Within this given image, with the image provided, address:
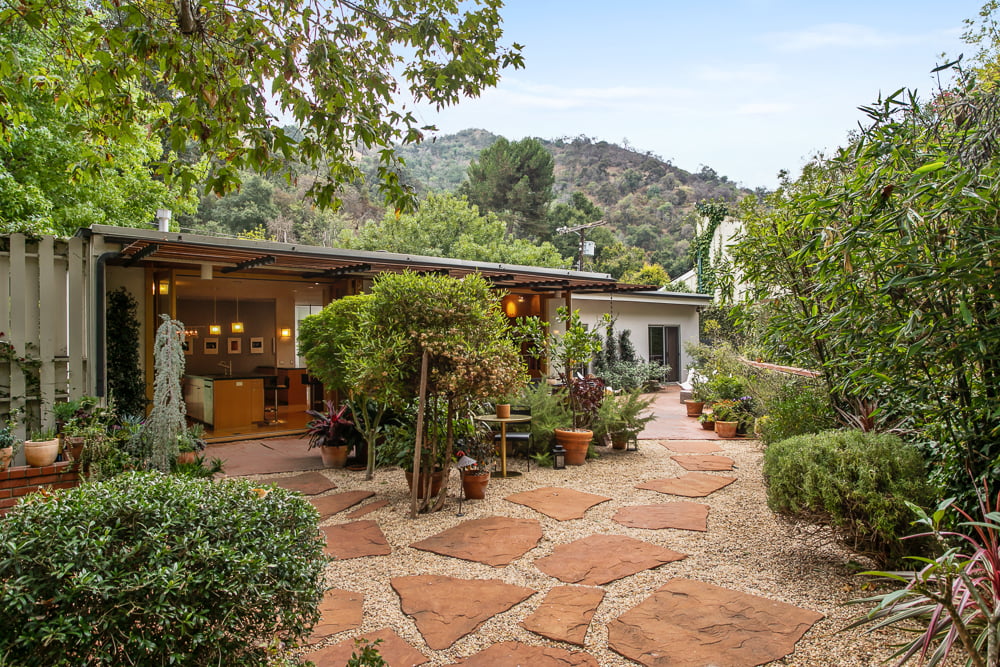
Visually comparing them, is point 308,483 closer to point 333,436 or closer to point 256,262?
point 333,436

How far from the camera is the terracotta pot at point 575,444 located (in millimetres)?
6855

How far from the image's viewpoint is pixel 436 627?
9.48 feet

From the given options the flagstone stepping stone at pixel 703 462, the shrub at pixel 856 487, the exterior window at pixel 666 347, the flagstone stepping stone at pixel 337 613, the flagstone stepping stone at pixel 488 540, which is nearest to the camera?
the flagstone stepping stone at pixel 337 613

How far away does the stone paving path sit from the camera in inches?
104

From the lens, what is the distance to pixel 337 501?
5.31m

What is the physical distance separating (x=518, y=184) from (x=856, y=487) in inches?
1174

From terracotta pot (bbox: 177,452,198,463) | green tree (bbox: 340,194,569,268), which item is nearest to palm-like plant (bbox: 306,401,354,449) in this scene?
terracotta pot (bbox: 177,452,198,463)

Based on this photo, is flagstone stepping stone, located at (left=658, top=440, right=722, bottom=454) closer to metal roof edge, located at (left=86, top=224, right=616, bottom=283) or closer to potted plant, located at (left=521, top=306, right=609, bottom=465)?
potted plant, located at (left=521, top=306, right=609, bottom=465)

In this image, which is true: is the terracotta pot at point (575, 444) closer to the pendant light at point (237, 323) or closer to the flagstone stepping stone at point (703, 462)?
the flagstone stepping stone at point (703, 462)

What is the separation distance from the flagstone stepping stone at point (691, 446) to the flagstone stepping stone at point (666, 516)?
8.86 ft

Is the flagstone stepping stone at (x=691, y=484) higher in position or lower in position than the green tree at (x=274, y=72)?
lower

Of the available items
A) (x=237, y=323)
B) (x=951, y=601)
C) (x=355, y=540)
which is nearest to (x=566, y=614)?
(x=951, y=601)

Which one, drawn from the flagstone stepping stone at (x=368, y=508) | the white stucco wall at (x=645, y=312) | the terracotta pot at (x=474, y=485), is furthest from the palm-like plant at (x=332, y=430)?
the white stucco wall at (x=645, y=312)

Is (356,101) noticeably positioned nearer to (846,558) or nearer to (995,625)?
(995,625)
